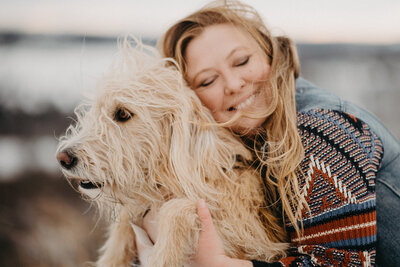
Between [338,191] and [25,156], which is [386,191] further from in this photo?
[25,156]

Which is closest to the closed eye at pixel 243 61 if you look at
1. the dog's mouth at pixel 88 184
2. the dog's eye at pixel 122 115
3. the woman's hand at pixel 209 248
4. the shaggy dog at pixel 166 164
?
the shaggy dog at pixel 166 164

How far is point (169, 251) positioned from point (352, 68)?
364 inches

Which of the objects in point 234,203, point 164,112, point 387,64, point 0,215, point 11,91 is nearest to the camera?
point 234,203

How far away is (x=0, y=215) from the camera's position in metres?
3.48

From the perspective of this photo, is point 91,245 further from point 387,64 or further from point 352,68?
point 387,64

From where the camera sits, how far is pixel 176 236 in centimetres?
144

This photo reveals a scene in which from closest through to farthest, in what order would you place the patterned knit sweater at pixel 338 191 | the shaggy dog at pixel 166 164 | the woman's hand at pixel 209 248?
the patterned knit sweater at pixel 338 191
the woman's hand at pixel 209 248
the shaggy dog at pixel 166 164

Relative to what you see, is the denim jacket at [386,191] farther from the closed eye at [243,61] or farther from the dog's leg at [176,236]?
the dog's leg at [176,236]

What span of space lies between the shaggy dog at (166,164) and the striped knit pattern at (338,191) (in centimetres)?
27

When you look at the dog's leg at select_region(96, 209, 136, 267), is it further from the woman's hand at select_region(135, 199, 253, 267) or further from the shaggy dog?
the woman's hand at select_region(135, 199, 253, 267)

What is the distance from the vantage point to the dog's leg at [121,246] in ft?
6.27

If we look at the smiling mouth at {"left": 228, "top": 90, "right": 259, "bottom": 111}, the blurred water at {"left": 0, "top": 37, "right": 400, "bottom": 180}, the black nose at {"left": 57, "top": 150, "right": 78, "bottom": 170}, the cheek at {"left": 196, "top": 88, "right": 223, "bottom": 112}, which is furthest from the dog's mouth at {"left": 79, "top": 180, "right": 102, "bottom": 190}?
the blurred water at {"left": 0, "top": 37, "right": 400, "bottom": 180}

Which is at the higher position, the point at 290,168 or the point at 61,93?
the point at 290,168

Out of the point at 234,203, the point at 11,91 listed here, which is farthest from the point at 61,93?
the point at 234,203
